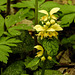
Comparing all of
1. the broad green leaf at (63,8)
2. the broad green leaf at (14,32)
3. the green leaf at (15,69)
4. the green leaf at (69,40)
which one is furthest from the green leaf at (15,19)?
the green leaf at (69,40)

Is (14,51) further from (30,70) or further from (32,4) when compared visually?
(32,4)

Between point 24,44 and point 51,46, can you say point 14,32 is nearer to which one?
point 24,44

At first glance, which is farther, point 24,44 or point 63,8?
point 63,8

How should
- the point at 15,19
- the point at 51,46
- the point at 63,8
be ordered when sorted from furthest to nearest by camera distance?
the point at 63,8
the point at 15,19
the point at 51,46

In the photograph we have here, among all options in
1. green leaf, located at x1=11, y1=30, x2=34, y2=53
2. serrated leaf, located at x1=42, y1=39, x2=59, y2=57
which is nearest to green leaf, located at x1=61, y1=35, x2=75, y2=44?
green leaf, located at x1=11, y1=30, x2=34, y2=53

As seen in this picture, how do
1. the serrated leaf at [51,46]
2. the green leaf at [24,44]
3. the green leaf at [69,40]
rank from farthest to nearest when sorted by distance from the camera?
1. the green leaf at [69,40]
2. the green leaf at [24,44]
3. the serrated leaf at [51,46]

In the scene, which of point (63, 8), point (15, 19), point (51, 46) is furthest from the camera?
point (63, 8)

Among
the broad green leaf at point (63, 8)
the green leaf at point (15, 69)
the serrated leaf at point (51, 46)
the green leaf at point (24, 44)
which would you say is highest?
the broad green leaf at point (63, 8)

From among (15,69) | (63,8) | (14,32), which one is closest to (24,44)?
(14,32)

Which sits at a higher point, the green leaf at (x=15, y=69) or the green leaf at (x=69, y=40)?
the green leaf at (x=69, y=40)

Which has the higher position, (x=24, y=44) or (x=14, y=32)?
(x=14, y=32)

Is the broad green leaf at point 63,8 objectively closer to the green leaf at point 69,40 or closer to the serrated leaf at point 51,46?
the green leaf at point 69,40

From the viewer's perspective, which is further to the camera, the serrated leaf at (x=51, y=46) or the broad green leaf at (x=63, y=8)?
the broad green leaf at (x=63, y=8)
